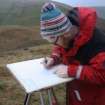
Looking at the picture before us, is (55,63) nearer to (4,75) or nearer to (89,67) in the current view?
(89,67)

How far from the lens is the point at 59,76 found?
298 cm

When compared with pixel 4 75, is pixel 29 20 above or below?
below

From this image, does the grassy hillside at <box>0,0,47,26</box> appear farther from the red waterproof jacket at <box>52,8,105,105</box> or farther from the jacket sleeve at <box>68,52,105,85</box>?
the jacket sleeve at <box>68,52,105,85</box>

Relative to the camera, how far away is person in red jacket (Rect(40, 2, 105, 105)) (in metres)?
2.95

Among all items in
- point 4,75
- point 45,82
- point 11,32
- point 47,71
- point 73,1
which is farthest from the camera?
point 11,32

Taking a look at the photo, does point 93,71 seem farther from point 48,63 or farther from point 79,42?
point 48,63

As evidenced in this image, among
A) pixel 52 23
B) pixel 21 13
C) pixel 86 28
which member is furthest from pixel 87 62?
pixel 21 13

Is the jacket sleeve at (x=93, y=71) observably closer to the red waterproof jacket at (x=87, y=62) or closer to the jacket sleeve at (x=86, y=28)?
the red waterproof jacket at (x=87, y=62)

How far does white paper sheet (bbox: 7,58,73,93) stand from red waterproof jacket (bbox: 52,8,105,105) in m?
0.13

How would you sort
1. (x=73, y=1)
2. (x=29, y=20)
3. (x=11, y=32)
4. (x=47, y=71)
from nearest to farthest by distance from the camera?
1. (x=47, y=71)
2. (x=73, y=1)
3. (x=11, y=32)
4. (x=29, y=20)

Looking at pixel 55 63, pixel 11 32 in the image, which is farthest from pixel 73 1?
pixel 55 63

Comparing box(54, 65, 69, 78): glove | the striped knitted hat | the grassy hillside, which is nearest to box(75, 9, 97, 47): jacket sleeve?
the striped knitted hat

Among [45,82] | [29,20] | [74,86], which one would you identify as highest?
[45,82]

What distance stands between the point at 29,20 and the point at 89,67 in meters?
8.24
